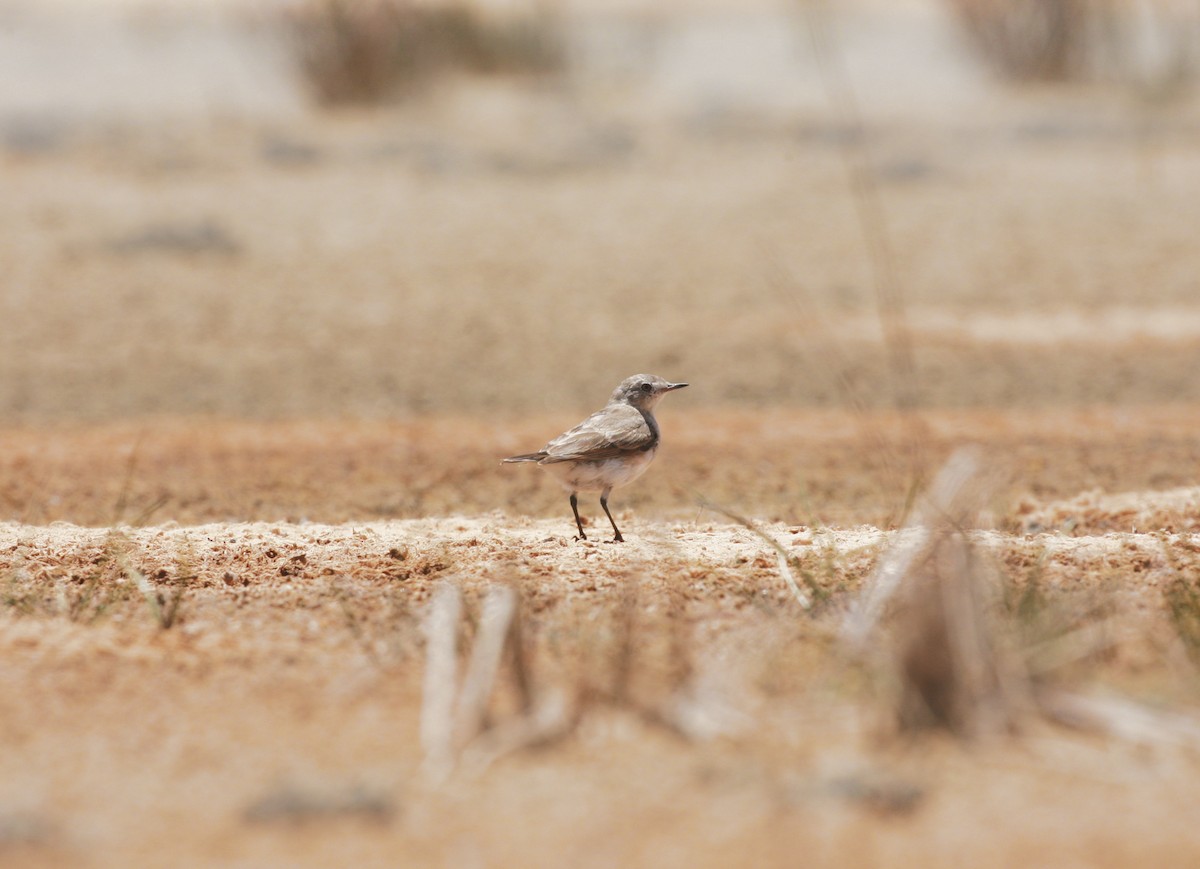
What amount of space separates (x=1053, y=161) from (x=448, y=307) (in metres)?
8.77

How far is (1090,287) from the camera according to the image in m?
13.8

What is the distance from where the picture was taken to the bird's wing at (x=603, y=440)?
6391 millimetres

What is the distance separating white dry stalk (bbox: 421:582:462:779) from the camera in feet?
12.2

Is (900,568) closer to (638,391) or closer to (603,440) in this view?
(603,440)

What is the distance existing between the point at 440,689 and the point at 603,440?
8.29 ft

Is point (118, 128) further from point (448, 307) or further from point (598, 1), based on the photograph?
point (598, 1)

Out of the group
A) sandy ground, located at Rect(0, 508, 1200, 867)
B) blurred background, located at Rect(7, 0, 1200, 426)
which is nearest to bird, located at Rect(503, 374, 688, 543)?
sandy ground, located at Rect(0, 508, 1200, 867)

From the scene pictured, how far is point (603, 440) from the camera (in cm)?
641

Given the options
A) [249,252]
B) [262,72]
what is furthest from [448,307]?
[262,72]

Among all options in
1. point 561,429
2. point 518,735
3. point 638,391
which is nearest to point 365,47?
→ point 561,429

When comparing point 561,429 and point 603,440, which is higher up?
point 603,440

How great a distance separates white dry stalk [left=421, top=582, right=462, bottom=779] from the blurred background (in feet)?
7.87

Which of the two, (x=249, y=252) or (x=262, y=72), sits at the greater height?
(x=262, y=72)

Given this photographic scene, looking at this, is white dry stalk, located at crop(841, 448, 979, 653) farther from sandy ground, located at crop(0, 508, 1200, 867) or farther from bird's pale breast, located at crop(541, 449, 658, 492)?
bird's pale breast, located at crop(541, 449, 658, 492)
